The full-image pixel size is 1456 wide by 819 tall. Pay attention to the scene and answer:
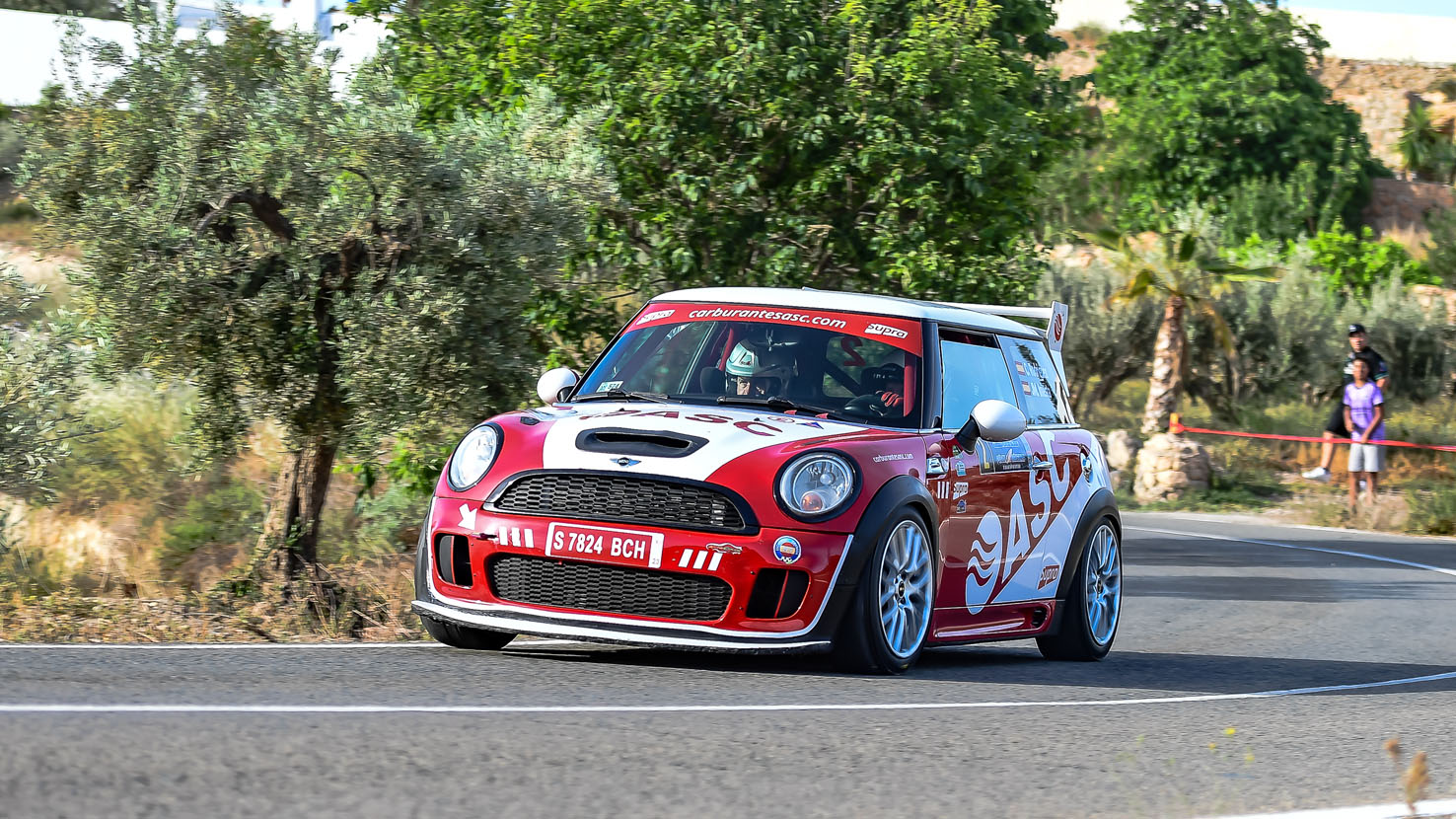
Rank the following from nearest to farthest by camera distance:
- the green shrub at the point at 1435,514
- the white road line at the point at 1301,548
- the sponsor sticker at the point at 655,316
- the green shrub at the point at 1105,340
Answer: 1. the sponsor sticker at the point at 655,316
2. the white road line at the point at 1301,548
3. the green shrub at the point at 1435,514
4. the green shrub at the point at 1105,340

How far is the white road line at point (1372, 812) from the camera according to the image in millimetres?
5367

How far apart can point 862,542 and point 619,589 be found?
996 millimetres

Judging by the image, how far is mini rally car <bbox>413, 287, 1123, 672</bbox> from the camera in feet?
24.3

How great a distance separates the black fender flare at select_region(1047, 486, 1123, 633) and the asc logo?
1738 mm

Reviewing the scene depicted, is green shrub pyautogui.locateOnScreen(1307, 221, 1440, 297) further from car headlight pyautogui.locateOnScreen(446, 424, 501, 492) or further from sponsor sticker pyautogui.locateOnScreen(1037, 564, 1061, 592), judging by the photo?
car headlight pyautogui.locateOnScreen(446, 424, 501, 492)

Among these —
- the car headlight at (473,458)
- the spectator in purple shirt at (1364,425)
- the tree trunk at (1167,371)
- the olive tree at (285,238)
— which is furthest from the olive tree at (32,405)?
the tree trunk at (1167,371)

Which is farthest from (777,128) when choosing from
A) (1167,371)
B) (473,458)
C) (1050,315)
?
(1167,371)

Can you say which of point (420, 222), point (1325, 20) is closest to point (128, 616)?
point (420, 222)

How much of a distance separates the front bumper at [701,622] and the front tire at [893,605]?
0.15 metres

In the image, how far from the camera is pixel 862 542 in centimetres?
749

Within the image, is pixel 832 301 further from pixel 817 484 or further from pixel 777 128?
pixel 777 128

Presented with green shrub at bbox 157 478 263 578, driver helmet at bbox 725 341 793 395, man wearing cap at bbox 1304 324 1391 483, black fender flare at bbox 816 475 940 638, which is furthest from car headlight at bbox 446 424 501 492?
man wearing cap at bbox 1304 324 1391 483

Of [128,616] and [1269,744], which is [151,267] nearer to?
[128,616]

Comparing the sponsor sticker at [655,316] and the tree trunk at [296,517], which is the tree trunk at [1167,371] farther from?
the sponsor sticker at [655,316]
